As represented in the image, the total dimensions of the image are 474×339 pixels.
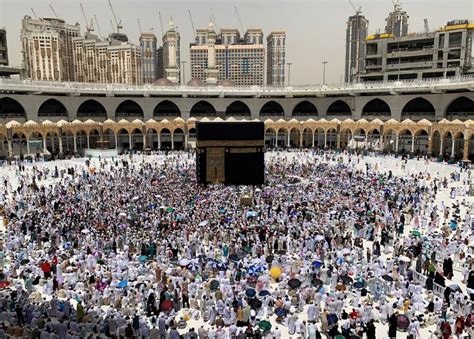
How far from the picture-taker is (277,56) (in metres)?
98.0

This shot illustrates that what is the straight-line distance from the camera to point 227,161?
829 inches

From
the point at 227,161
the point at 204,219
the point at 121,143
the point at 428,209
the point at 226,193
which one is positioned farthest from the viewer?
the point at 121,143

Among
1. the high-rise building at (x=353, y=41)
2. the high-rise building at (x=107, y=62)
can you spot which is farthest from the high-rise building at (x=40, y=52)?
the high-rise building at (x=353, y=41)

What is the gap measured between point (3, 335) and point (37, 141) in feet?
89.8

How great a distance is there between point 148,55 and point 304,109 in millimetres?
65487

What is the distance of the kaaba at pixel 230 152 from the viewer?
20.9 m

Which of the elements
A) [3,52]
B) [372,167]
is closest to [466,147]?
[372,167]

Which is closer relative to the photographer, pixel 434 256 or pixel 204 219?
pixel 434 256

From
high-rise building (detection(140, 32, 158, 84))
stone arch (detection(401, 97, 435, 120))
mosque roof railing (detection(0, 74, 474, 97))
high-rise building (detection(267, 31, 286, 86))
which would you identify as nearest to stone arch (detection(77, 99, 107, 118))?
mosque roof railing (detection(0, 74, 474, 97))

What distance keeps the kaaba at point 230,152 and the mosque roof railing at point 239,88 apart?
18.5 m

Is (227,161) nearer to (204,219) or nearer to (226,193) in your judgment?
(226,193)

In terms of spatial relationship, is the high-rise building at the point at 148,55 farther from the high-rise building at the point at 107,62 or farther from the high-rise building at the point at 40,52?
the high-rise building at the point at 40,52

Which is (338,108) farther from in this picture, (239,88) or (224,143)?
(224,143)

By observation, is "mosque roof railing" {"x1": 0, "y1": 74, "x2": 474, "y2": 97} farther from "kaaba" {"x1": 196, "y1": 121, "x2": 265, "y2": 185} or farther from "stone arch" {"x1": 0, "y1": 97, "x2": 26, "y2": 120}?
"kaaba" {"x1": 196, "y1": 121, "x2": 265, "y2": 185}
